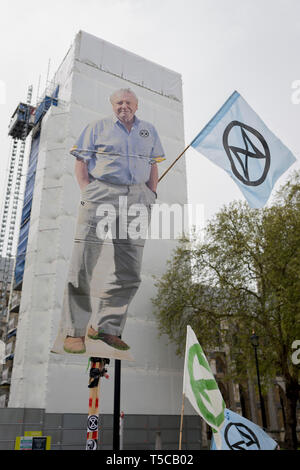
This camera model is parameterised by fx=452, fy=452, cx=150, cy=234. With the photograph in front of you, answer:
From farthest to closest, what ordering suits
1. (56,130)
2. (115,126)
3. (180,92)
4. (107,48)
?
(180,92)
(107,48)
(56,130)
(115,126)

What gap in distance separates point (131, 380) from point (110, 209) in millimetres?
9706

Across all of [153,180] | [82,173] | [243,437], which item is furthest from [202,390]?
[153,180]

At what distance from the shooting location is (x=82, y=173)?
26.1m

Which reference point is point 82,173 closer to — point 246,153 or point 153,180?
point 153,180

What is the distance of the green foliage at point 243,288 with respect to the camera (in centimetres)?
2456

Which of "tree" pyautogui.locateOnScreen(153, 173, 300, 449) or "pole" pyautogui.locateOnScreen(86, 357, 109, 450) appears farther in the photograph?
"tree" pyautogui.locateOnScreen(153, 173, 300, 449)

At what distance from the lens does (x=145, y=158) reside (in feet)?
83.4

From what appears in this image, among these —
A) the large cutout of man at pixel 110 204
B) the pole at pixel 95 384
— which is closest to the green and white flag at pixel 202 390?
the large cutout of man at pixel 110 204

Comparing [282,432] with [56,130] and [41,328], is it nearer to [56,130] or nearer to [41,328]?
[41,328]

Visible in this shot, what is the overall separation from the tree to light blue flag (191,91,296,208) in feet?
33.7

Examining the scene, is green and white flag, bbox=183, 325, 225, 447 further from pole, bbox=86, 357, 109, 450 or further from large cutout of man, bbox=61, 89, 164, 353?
pole, bbox=86, 357, 109, 450

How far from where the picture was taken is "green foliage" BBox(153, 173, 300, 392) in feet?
80.6

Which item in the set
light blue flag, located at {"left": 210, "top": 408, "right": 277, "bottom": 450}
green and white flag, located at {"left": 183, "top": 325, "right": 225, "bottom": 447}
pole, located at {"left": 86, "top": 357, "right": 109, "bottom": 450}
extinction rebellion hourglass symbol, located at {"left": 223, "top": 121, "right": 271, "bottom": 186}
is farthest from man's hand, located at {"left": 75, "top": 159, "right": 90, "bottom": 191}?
light blue flag, located at {"left": 210, "top": 408, "right": 277, "bottom": 450}
